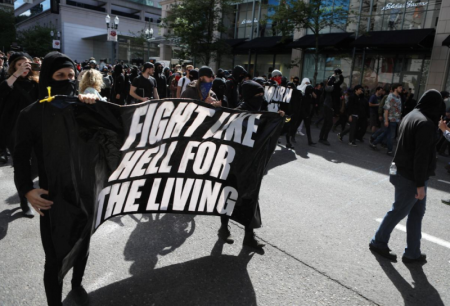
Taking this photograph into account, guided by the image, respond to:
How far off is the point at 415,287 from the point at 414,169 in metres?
1.12

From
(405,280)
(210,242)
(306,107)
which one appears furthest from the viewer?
(306,107)

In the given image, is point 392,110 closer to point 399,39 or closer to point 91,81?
point 91,81

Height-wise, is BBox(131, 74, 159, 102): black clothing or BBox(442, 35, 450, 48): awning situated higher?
BBox(442, 35, 450, 48): awning

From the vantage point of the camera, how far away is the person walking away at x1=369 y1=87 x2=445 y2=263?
3.27 metres

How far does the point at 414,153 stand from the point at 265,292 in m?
2.01

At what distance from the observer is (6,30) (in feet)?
181

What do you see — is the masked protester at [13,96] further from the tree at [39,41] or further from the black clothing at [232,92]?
the tree at [39,41]

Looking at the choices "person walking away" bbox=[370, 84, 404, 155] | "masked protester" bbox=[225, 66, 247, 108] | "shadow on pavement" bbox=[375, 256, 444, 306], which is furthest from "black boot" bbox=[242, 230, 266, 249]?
"person walking away" bbox=[370, 84, 404, 155]

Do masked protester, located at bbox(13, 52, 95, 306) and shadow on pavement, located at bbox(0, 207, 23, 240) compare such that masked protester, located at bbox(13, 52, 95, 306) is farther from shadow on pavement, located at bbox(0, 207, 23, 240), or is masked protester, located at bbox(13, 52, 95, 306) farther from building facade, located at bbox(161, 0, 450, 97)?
building facade, located at bbox(161, 0, 450, 97)

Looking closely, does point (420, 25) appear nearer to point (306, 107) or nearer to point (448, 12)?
point (448, 12)

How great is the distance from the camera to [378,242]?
375 centimetres

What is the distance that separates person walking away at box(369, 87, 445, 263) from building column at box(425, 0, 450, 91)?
1419 centimetres

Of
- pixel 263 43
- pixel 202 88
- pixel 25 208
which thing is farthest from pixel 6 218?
pixel 263 43

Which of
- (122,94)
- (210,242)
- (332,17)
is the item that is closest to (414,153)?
(210,242)
